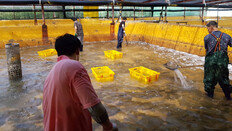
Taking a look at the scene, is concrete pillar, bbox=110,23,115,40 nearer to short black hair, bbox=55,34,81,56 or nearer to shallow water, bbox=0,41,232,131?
shallow water, bbox=0,41,232,131

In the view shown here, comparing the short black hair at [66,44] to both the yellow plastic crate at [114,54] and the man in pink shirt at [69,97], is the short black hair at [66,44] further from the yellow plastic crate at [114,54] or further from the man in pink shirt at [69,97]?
the yellow plastic crate at [114,54]

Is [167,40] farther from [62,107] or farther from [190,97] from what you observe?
[62,107]

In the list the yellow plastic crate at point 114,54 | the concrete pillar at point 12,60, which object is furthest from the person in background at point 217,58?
the concrete pillar at point 12,60

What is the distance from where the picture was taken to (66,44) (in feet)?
6.44

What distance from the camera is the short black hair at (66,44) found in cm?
196

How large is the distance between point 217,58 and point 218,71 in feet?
1.11

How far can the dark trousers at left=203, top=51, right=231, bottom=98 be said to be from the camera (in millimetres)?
4695

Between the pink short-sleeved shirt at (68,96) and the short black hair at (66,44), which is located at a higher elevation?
the short black hair at (66,44)

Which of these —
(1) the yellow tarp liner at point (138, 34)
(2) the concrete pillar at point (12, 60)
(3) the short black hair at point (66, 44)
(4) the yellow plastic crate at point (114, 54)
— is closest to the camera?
(3) the short black hair at point (66, 44)

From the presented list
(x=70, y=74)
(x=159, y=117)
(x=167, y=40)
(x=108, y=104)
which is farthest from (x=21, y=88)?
(x=167, y=40)

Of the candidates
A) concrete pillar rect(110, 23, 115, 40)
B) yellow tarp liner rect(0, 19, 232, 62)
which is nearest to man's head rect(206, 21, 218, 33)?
yellow tarp liner rect(0, 19, 232, 62)

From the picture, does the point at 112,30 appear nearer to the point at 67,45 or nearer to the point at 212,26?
the point at 212,26

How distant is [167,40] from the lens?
1166cm

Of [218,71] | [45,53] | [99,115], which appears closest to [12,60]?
[45,53]
